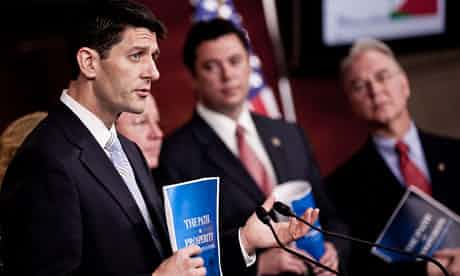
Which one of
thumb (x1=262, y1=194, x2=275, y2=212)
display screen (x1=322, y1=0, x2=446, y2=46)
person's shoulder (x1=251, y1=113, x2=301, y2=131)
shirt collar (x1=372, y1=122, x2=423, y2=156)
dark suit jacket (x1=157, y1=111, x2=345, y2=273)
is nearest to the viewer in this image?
thumb (x1=262, y1=194, x2=275, y2=212)

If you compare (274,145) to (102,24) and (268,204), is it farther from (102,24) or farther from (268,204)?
(102,24)

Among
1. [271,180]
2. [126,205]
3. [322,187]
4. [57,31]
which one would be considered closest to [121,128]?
[126,205]

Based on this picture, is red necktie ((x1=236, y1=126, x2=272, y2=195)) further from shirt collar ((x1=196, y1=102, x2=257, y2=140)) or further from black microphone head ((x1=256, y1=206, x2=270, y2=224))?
black microphone head ((x1=256, y1=206, x2=270, y2=224))

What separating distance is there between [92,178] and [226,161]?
2.60ft

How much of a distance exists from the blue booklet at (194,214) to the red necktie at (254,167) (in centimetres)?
70

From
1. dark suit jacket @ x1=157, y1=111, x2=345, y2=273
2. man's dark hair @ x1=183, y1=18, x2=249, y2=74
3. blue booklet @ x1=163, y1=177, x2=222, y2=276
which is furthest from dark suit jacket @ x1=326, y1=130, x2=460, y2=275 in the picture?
blue booklet @ x1=163, y1=177, x2=222, y2=276

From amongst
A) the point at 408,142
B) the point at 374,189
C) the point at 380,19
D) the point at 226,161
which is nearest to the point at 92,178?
the point at 226,161

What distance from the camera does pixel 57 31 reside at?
14.9 feet

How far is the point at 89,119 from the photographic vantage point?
1.25 meters

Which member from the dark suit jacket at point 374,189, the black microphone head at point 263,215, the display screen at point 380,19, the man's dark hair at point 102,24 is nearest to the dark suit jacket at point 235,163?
the dark suit jacket at point 374,189

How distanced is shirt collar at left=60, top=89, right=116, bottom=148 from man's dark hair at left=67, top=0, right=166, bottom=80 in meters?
0.05

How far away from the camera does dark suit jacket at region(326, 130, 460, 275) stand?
2.17 meters

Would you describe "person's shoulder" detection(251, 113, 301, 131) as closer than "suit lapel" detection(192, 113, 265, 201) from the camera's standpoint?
No

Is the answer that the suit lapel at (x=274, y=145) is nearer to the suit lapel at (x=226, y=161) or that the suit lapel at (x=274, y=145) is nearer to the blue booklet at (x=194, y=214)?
the suit lapel at (x=226, y=161)
